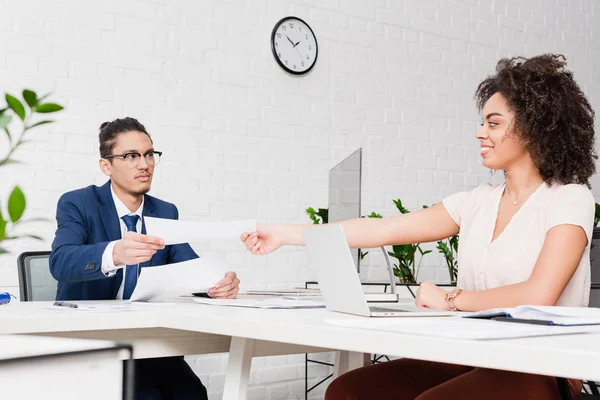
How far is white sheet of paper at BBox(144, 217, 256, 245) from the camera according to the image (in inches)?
67.8

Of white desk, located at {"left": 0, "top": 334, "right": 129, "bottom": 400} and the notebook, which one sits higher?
white desk, located at {"left": 0, "top": 334, "right": 129, "bottom": 400}

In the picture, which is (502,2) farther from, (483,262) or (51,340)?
(51,340)

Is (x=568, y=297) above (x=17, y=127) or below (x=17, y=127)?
below

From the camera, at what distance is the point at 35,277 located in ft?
7.92

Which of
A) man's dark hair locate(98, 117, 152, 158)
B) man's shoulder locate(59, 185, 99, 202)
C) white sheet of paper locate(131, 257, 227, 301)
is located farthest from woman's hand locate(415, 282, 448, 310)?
man's dark hair locate(98, 117, 152, 158)

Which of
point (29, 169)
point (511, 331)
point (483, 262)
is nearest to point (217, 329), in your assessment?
point (511, 331)

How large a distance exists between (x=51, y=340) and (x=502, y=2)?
5071 millimetres

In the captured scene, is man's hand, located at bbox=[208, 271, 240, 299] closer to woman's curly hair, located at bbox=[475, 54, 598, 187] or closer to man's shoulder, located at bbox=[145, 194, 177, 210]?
man's shoulder, located at bbox=[145, 194, 177, 210]

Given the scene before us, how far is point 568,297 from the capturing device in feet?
5.55

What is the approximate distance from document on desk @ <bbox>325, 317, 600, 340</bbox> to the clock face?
302 centimetres

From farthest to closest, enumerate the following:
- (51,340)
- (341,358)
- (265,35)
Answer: (265,35)
(341,358)
(51,340)

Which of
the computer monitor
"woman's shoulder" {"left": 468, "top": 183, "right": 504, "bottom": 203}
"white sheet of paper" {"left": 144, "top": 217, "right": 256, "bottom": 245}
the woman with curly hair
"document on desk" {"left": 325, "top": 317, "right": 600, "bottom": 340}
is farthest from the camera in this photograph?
the computer monitor

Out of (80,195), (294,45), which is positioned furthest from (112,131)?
(294,45)

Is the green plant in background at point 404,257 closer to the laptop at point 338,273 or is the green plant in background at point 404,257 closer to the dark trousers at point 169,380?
the dark trousers at point 169,380
